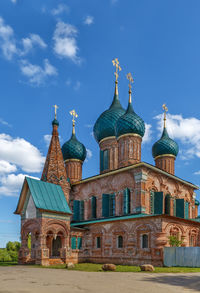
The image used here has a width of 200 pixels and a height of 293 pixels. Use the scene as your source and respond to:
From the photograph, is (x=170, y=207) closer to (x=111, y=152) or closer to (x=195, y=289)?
(x=111, y=152)

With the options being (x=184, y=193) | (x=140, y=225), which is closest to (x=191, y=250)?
(x=140, y=225)

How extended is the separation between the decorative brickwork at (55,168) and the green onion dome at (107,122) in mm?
4666

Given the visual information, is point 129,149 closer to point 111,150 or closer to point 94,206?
point 111,150

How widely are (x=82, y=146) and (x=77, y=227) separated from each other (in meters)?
9.20

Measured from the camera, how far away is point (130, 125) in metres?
23.7

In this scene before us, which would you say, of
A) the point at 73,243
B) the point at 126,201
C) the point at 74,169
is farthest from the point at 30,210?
the point at 74,169

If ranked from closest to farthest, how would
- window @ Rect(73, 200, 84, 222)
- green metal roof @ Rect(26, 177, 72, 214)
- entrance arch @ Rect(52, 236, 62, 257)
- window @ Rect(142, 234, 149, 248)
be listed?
1. window @ Rect(142, 234, 149, 248)
2. green metal roof @ Rect(26, 177, 72, 214)
3. entrance arch @ Rect(52, 236, 62, 257)
4. window @ Rect(73, 200, 84, 222)

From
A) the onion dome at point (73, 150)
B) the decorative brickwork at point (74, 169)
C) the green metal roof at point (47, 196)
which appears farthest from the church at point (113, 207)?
the onion dome at point (73, 150)

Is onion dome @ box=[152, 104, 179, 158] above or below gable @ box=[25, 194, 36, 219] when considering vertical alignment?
above

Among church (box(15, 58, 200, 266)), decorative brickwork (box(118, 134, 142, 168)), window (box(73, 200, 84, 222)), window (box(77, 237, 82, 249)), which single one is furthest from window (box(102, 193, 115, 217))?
window (box(73, 200, 84, 222))

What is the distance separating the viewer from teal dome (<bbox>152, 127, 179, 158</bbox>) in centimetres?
2675

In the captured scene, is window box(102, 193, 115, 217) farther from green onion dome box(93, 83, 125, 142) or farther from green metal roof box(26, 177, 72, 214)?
green onion dome box(93, 83, 125, 142)

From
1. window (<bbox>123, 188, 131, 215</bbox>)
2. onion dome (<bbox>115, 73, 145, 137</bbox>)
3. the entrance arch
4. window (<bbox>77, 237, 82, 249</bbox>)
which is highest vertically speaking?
onion dome (<bbox>115, 73, 145, 137</bbox>)

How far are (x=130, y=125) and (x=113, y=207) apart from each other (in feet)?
20.4
